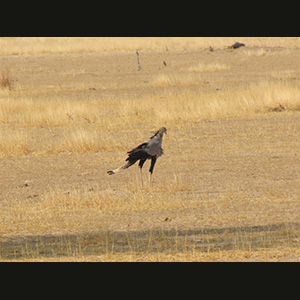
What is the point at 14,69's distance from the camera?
3725 cm

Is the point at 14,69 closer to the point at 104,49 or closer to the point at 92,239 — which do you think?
the point at 104,49

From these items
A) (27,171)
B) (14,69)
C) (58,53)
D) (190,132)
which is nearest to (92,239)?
(27,171)

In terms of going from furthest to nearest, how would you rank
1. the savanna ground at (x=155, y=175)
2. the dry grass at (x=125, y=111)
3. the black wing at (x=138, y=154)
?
the dry grass at (x=125, y=111), the black wing at (x=138, y=154), the savanna ground at (x=155, y=175)

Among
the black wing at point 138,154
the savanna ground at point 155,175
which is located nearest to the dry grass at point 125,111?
the savanna ground at point 155,175

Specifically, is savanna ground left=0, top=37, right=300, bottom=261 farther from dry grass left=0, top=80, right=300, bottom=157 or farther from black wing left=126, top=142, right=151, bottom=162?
black wing left=126, top=142, right=151, bottom=162

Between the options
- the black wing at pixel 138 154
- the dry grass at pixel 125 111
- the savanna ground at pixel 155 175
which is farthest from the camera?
the dry grass at pixel 125 111

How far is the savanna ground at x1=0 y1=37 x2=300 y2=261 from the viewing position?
7.25 metres

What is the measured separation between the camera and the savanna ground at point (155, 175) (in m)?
7.25

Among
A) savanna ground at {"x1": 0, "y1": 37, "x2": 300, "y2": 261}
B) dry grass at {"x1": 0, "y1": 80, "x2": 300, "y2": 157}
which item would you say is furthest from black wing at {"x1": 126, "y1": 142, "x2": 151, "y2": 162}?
dry grass at {"x1": 0, "y1": 80, "x2": 300, "y2": 157}

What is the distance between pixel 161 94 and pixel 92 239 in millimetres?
15829

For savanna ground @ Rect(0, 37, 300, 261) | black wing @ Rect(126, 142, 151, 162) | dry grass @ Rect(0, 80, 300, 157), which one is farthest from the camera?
dry grass @ Rect(0, 80, 300, 157)

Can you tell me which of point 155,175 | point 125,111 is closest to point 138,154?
point 155,175

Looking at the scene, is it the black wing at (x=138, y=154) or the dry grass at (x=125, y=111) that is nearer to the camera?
the black wing at (x=138, y=154)

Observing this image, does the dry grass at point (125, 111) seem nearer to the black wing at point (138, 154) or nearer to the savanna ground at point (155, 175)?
the savanna ground at point (155, 175)
